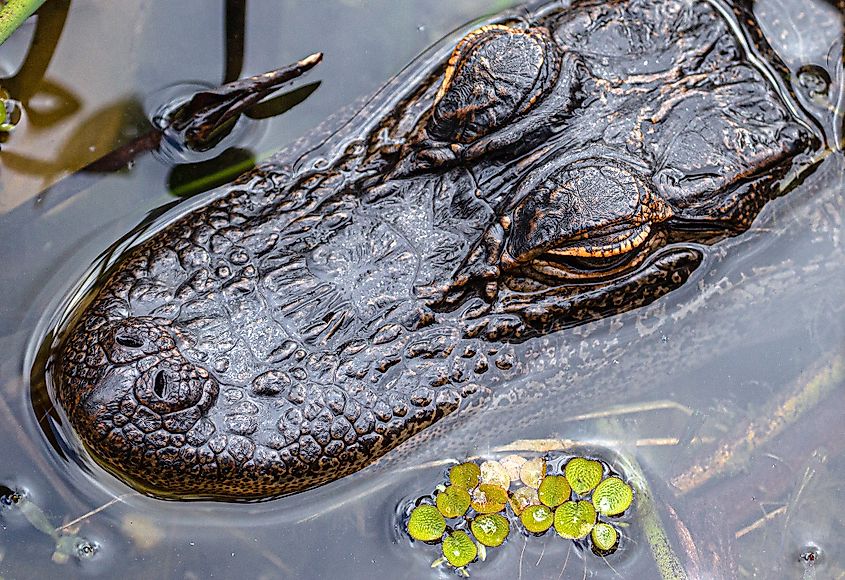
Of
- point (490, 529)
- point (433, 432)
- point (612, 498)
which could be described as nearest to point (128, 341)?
point (433, 432)

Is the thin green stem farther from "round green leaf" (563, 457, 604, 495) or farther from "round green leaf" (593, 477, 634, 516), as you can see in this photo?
"round green leaf" (593, 477, 634, 516)

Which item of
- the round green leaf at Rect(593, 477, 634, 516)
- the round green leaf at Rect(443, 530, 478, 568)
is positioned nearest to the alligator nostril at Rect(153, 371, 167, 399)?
the round green leaf at Rect(443, 530, 478, 568)

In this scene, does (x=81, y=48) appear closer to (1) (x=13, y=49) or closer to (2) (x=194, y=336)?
(1) (x=13, y=49)

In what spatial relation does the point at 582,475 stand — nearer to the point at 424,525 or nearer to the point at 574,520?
the point at 574,520

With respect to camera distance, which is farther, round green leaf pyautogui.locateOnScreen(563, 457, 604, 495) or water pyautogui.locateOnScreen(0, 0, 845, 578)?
round green leaf pyautogui.locateOnScreen(563, 457, 604, 495)

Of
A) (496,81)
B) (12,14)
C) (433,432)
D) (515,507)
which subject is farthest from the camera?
(515,507)

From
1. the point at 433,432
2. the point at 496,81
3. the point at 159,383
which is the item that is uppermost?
the point at 496,81

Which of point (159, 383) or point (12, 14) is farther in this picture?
point (12, 14)
